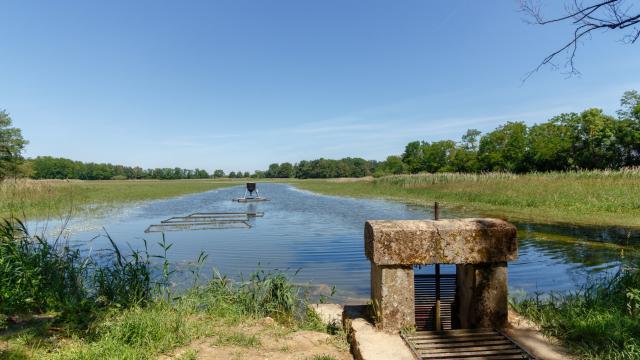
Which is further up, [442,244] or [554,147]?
[554,147]

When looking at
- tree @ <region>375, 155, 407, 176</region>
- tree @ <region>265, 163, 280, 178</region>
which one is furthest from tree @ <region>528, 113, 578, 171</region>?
tree @ <region>265, 163, 280, 178</region>

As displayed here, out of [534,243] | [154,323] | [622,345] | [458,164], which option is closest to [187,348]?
[154,323]

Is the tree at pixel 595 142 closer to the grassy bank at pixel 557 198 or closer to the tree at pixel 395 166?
the grassy bank at pixel 557 198

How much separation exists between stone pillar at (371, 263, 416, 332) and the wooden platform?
192 millimetres

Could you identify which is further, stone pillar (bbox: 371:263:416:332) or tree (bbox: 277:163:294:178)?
tree (bbox: 277:163:294:178)

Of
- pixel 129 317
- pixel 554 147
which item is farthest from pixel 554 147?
pixel 129 317

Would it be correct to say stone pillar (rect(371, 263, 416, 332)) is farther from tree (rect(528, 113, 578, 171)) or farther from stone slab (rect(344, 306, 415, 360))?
tree (rect(528, 113, 578, 171))

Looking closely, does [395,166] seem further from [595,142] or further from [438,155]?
[595,142]

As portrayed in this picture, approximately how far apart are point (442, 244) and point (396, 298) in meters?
0.78

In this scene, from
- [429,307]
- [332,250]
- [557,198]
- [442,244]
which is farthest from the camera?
[557,198]

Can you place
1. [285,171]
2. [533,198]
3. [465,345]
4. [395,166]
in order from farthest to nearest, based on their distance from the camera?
1. [285,171]
2. [395,166]
3. [533,198]
4. [465,345]

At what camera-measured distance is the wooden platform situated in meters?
3.48

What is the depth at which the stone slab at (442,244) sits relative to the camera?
3.96 metres

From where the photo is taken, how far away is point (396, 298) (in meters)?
4.02
